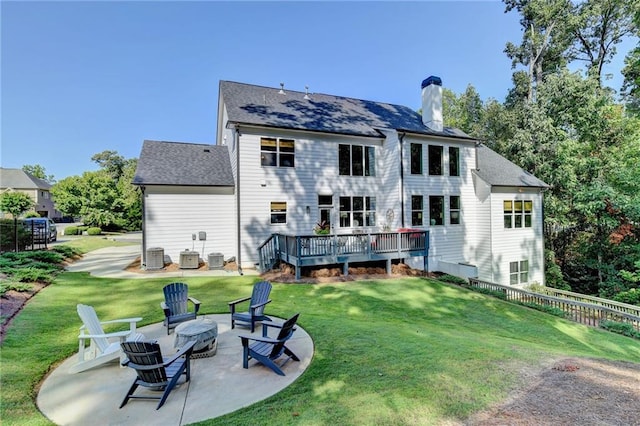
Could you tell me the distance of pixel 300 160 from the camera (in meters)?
14.1

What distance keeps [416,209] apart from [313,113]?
7479 mm

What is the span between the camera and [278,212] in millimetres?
13672

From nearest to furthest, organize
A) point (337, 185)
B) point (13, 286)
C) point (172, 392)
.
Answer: point (172, 392), point (13, 286), point (337, 185)

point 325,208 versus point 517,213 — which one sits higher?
point 325,208

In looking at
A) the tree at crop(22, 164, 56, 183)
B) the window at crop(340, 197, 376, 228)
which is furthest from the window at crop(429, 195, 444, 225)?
the tree at crop(22, 164, 56, 183)

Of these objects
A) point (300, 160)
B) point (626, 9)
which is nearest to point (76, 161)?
point (300, 160)

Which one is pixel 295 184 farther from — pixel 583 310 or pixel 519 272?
pixel 519 272

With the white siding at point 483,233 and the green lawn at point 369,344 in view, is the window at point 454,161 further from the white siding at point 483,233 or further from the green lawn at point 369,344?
the green lawn at point 369,344

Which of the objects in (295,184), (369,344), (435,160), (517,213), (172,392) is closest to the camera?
(172,392)

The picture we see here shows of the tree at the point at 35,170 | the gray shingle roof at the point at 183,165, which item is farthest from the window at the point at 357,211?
the tree at the point at 35,170

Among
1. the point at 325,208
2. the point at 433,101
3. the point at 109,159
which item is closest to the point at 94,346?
the point at 325,208

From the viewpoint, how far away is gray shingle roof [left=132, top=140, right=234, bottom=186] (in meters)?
13.1

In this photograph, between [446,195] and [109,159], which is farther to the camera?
[109,159]

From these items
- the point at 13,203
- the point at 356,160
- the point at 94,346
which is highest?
the point at 356,160
